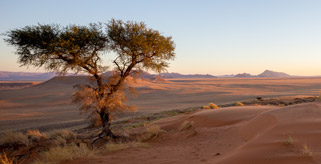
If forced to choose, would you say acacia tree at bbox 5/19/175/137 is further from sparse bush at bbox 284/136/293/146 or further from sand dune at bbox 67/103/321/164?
sparse bush at bbox 284/136/293/146

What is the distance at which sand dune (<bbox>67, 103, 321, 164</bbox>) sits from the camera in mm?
4887

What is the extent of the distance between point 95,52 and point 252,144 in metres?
8.00

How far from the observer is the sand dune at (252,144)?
192 inches

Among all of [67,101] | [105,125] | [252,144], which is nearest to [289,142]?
[252,144]

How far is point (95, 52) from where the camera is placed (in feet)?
36.2

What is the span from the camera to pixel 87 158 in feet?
23.2

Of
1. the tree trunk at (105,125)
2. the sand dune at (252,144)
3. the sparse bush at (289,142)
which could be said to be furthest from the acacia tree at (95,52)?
the sparse bush at (289,142)

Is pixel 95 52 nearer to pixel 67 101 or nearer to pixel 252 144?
pixel 252 144

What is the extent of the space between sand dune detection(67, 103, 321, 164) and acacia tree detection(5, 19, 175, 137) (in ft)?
10.4

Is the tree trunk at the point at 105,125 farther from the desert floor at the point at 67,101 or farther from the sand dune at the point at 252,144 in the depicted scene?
the sand dune at the point at 252,144

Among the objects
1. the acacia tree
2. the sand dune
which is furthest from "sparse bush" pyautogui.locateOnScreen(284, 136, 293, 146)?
the acacia tree

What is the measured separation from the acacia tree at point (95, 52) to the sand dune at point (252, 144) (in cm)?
316

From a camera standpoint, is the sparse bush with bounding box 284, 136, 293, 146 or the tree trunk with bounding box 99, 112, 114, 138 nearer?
the sparse bush with bounding box 284, 136, 293, 146

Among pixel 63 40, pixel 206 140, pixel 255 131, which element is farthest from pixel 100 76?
pixel 255 131
